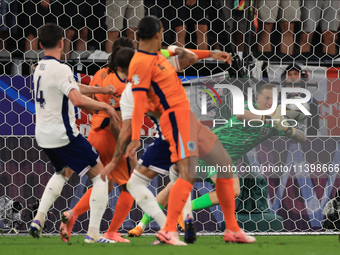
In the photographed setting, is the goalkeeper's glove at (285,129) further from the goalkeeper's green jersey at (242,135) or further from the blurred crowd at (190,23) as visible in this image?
the blurred crowd at (190,23)

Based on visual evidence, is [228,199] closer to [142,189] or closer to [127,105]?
[142,189]

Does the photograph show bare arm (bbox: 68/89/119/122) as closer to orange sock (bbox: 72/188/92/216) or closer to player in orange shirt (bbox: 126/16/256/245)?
player in orange shirt (bbox: 126/16/256/245)

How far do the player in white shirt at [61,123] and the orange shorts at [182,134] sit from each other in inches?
21.2

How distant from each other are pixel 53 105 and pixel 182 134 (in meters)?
1.00

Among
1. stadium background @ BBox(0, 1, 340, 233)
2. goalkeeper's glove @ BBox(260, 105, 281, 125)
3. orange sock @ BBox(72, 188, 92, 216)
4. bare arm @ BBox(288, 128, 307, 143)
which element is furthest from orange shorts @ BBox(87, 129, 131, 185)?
bare arm @ BBox(288, 128, 307, 143)

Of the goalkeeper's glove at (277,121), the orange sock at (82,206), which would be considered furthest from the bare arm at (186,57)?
the goalkeeper's glove at (277,121)

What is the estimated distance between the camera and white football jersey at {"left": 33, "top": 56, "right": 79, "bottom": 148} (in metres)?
3.45

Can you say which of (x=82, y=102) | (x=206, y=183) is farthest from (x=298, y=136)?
(x=82, y=102)

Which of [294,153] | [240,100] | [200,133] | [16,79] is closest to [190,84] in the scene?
[240,100]

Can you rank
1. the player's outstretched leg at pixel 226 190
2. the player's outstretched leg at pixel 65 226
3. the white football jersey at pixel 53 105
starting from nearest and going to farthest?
the player's outstretched leg at pixel 226 190, the white football jersey at pixel 53 105, the player's outstretched leg at pixel 65 226

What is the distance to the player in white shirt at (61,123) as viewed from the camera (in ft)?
11.3

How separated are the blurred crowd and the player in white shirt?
6.99 ft

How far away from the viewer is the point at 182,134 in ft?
10.1

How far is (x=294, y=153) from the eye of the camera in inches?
204
